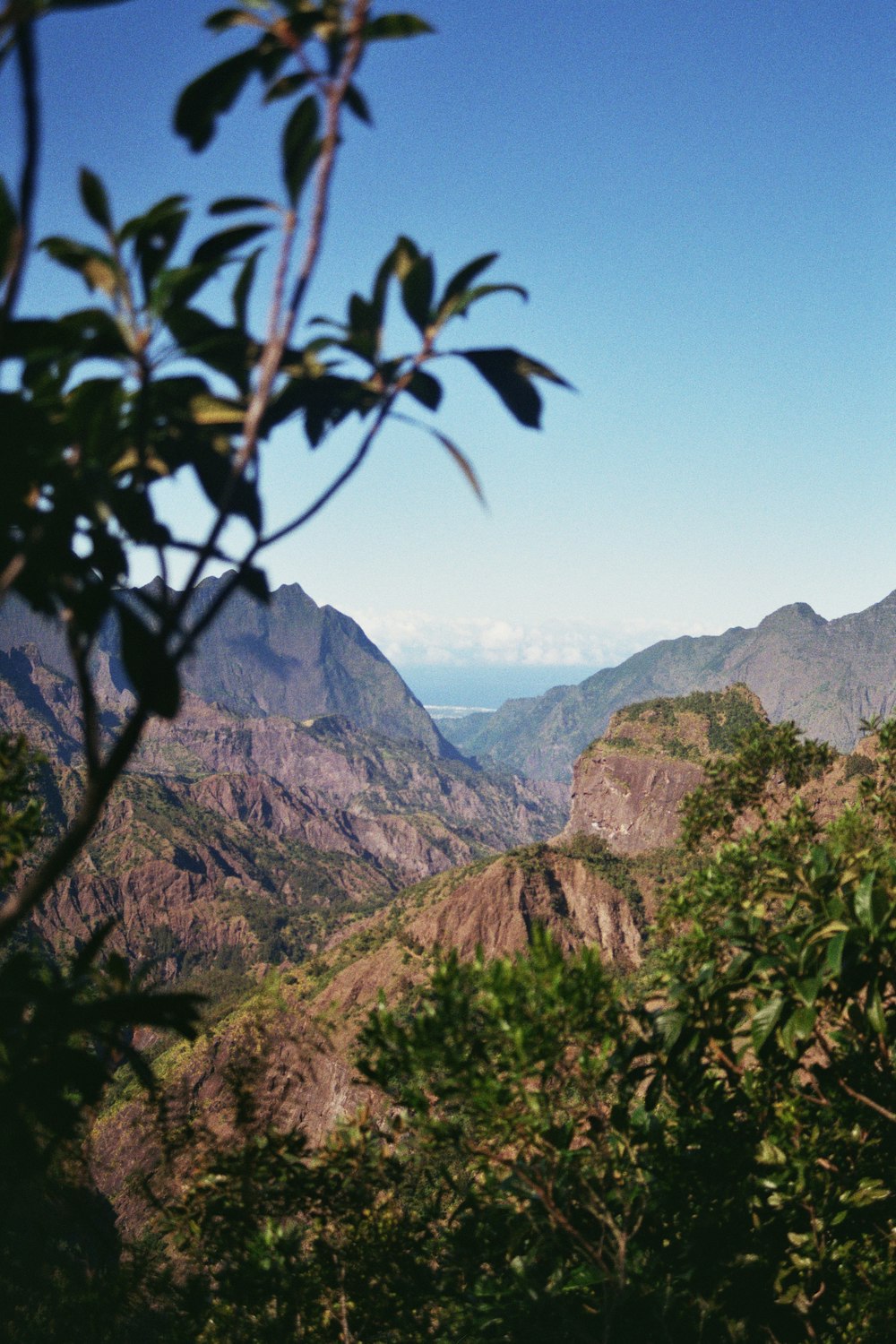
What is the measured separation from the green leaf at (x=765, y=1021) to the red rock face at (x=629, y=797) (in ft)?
443

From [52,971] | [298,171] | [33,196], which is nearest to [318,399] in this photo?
[298,171]

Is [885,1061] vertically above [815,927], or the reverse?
[815,927]

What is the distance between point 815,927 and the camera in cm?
377

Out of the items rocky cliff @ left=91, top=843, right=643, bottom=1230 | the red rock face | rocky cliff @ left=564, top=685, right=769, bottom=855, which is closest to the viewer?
rocky cliff @ left=91, top=843, right=643, bottom=1230

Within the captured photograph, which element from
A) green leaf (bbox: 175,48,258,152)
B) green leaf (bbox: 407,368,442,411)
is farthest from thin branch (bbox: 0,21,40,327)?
green leaf (bbox: 407,368,442,411)

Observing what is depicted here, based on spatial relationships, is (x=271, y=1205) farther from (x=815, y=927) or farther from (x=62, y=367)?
(x=62, y=367)

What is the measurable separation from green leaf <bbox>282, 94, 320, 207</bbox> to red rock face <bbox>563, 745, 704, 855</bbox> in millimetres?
137545

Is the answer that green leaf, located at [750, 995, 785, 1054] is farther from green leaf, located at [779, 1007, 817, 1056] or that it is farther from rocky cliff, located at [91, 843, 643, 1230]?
rocky cliff, located at [91, 843, 643, 1230]

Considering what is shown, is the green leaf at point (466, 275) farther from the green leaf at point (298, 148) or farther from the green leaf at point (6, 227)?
the green leaf at point (6, 227)

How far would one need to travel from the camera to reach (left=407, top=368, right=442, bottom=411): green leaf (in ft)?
7.13

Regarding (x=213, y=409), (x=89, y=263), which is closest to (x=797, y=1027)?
(x=213, y=409)

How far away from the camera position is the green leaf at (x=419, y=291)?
6.63ft

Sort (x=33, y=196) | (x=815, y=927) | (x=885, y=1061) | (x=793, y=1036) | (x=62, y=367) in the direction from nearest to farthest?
(x=33, y=196) → (x=62, y=367) → (x=793, y=1036) → (x=815, y=927) → (x=885, y=1061)

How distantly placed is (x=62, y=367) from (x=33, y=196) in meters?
0.61
